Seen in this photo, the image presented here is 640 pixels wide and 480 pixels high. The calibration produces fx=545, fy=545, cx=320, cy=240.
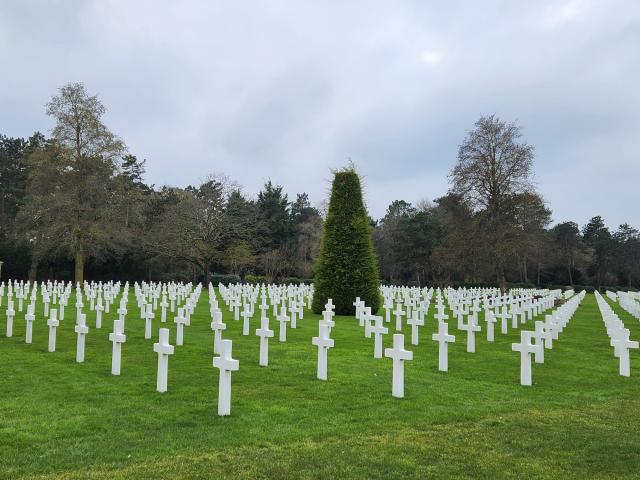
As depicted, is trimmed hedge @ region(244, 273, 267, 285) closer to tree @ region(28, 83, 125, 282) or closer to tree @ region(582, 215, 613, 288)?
tree @ region(28, 83, 125, 282)

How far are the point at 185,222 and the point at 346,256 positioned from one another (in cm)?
2578

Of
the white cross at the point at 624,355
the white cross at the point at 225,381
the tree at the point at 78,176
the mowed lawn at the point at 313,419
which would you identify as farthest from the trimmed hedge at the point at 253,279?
the white cross at the point at 225,381

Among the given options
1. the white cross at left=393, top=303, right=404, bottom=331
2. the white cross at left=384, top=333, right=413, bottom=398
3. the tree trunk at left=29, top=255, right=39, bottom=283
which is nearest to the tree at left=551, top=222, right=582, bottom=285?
the tree trunk at left=29, top=255, right=39, bottom=283

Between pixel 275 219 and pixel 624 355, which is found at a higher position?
pixel 275 219

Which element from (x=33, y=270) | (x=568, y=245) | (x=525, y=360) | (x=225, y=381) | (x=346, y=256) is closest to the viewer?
(x=225, y=381)

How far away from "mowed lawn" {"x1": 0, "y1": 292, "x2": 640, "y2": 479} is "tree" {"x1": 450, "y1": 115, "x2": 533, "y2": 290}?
2683 cm

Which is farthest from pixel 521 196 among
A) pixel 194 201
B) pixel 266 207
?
pixel 266 207

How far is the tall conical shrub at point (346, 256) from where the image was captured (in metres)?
18.6

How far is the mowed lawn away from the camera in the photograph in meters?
4.11

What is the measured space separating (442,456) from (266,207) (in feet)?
174

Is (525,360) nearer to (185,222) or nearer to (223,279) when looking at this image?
(185,222)

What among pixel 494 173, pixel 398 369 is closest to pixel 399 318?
pixel 398 369

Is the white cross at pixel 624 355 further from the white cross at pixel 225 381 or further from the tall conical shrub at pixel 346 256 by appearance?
the tall conical shrub at pixel 346 256

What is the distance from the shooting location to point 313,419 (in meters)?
5.48
